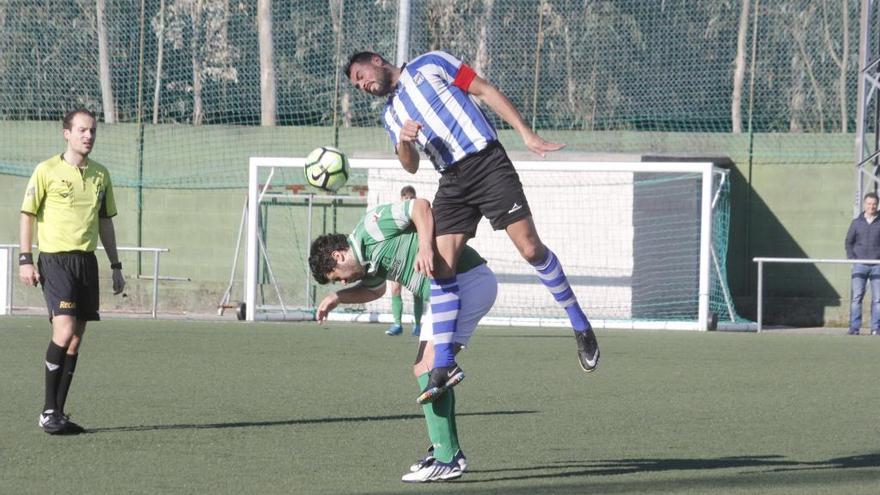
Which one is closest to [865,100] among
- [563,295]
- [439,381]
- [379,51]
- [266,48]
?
[379,51]

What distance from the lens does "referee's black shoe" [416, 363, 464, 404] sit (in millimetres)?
6570

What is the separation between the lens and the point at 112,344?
14.7 metres

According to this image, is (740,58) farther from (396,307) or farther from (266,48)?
(396,307)

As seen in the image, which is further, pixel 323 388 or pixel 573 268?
pixel 573 268

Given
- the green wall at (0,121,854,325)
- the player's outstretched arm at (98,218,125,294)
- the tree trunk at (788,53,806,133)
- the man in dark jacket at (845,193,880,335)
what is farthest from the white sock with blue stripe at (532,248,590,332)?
the tree trunk at (788,53,806,133)

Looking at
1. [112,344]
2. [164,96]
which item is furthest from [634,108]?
[112,344]

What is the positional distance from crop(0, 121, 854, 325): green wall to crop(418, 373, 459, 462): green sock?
14.8 metres

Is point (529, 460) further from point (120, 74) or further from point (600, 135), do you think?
point (120, 74)

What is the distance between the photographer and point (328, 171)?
10.4m

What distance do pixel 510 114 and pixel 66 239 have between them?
313cm

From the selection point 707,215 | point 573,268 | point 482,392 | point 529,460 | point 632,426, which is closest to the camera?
point 529,460

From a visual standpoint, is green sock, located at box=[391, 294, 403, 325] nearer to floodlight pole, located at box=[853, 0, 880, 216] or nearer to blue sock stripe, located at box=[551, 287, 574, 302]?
floodlight pole, located at box=[853, 0, 880, 216]

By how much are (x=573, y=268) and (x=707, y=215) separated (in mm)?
2410

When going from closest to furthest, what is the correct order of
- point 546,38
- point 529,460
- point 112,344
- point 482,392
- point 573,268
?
point 529,460
point 482,392
point 112,344
point 573,268
point 546,38
